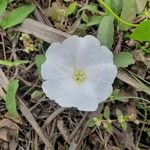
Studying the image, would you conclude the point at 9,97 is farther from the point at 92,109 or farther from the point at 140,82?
the point at 140,82

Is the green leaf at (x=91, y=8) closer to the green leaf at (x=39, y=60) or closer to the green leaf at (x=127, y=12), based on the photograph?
the green leaf at (x=127, y=12)

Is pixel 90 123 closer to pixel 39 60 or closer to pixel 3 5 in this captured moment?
pixel 39 60

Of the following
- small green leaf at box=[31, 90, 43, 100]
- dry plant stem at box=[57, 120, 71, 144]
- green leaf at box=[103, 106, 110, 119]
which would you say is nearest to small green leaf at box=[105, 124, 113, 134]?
green leaf at box=[103, 106, 110, 119]

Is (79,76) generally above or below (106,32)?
below

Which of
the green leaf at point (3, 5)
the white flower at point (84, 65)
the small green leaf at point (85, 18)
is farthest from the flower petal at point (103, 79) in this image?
the green leaf at point (3, 5)

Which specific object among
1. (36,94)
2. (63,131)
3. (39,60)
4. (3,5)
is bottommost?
(63,131)

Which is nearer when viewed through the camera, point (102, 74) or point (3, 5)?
point (102, 74)

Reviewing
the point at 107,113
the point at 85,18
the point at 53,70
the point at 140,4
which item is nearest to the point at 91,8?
the point at 85,18
